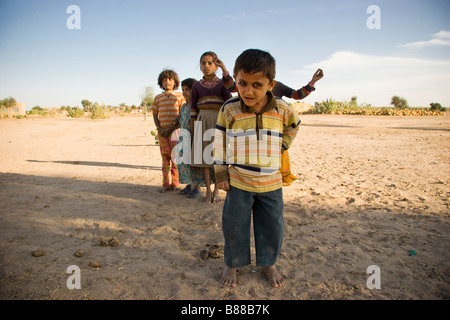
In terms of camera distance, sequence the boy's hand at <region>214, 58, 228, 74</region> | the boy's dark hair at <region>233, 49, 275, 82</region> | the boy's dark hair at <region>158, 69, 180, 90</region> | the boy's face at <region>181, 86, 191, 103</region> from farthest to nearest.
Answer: the boy's dark hair at <region>158, 69, 180, 90</region>, the boy's face at <region>181, 86, 191, 103</region>, the boy's hand at <region>214, 58, 228, 74</region>, the boy's dark hair at <region>233, 49, 275, 82</region>

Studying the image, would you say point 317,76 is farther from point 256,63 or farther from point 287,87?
point 256,63

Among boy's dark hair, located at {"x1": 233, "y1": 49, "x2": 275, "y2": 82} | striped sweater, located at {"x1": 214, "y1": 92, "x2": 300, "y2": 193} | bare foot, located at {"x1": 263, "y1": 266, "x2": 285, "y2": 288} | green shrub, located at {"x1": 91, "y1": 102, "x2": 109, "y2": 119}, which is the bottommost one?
bare foot, located at {"x1": 263, "y1": 266, "x2": 285, "y2": 288}

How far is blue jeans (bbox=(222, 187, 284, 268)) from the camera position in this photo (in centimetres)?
207

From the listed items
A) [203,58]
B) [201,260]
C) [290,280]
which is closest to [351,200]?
[290,280]

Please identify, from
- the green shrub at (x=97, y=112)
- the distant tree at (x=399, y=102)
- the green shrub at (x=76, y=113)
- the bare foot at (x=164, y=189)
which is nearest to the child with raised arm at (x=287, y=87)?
the bare foot at (x=164, y=189)

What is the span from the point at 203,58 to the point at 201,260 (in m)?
2.49

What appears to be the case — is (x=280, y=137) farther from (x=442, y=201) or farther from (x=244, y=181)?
(x=442, y=201)

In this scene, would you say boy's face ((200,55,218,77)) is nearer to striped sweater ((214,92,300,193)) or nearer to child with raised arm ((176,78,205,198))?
child with raised arm ((176,78,205,198))

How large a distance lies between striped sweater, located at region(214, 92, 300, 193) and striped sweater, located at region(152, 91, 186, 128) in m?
2.49

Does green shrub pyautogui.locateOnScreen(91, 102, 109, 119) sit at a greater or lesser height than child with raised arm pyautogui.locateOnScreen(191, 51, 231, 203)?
greater

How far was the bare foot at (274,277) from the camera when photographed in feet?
7.02

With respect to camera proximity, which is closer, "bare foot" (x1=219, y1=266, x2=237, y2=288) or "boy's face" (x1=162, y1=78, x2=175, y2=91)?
"bare foot" (x1=219, y1=266, x2=237, y2=288)

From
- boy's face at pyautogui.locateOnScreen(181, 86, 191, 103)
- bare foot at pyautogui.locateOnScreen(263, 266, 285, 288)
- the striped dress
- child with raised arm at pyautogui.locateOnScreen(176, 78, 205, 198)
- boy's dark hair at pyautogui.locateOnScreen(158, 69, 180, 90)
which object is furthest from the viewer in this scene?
boy's dark hair at pyautogui.locateOnScreen(158, 69, 180, 90)
